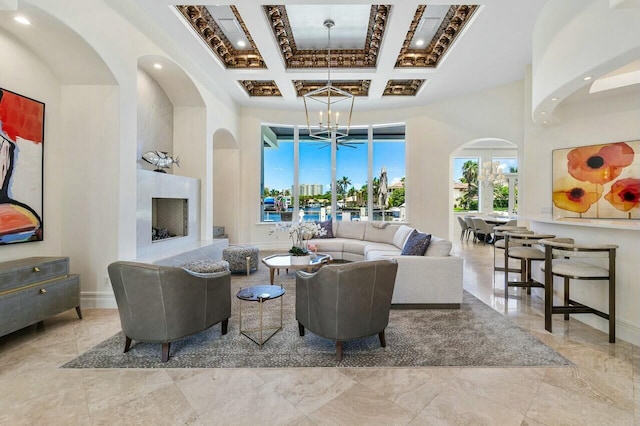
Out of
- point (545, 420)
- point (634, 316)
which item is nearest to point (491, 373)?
point (545, 420)

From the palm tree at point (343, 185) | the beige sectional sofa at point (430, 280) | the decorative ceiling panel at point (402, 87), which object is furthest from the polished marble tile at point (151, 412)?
the palm tree at point (343, 185)

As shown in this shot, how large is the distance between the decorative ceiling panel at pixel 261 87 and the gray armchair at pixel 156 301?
5.27 meters

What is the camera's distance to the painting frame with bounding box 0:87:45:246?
310 cm

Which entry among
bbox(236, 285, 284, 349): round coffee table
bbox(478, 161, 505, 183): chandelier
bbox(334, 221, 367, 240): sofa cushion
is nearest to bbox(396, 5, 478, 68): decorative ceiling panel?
bbox(334, 221, 367, 240): sofa cushion

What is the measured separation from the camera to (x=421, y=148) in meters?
7.87

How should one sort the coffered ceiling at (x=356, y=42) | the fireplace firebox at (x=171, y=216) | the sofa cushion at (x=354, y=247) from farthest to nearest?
the sofa cushion at (x=354, y=247) < the fireplace firebox at (x=171, y=216) < the coffered ceiling at (x=356, y=42)

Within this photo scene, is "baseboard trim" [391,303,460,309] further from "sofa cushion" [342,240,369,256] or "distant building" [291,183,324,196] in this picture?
"distant building" [291,183,324,196]

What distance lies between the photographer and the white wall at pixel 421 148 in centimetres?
731

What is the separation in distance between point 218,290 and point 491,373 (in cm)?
240

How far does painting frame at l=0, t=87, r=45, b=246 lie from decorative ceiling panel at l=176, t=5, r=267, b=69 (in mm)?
2207

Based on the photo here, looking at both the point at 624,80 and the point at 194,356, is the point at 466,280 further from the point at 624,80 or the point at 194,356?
the point at 194,356

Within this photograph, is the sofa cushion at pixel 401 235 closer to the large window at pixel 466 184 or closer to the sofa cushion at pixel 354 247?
the sofa cushion at pixel 354 247

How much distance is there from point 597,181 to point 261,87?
6464 mm

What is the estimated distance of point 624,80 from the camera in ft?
13.4
